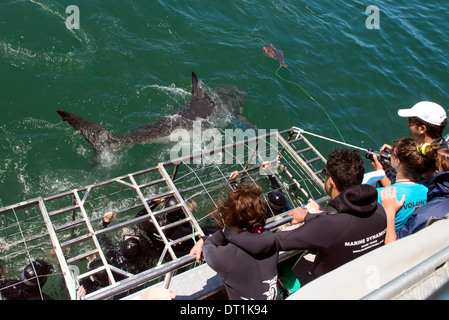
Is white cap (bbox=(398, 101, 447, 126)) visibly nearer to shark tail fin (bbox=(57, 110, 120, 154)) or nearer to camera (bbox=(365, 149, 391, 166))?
camera (bbox=(365, 149, 391, 166))

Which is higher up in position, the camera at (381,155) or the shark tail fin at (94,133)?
the camera at (381,155)

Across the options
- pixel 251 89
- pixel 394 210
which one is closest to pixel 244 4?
pixel 251 89

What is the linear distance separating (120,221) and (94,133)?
2.20 metres

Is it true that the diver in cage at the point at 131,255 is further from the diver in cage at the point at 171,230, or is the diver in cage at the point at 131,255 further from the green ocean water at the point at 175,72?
the green ocean water at the point at 175,72

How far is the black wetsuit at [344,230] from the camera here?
2.81 metres

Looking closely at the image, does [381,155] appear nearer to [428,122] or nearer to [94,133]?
[428,122]

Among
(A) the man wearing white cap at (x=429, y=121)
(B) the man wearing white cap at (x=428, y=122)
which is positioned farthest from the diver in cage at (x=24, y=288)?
(A) the man wearing white cap at (x=429, y=121)

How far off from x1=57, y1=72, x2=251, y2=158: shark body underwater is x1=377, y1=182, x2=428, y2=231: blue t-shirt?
574 centimetres

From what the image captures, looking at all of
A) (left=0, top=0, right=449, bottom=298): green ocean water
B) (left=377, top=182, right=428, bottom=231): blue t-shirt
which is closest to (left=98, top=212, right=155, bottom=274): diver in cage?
(left=0, top=0, right=449, bottom=298): green ocean water

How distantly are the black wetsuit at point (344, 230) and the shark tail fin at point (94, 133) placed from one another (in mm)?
5616

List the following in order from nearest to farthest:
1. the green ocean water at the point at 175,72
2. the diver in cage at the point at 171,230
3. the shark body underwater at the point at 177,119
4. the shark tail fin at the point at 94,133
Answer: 1. the diver in cage at the point at 171,230
2. the shark tail fin at the point at 94,133
3. the shark body underwater at the point at 177,119
4. the green ocean water at the point at 175,72

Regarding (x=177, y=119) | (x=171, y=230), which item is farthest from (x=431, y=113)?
(x=177, y=119)

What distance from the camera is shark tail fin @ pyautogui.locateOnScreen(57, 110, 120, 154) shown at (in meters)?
7.24

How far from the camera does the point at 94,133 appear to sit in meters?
7.43
